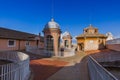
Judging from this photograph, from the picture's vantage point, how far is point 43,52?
22234mm

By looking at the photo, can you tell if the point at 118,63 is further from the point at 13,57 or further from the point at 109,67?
the point at 13,57

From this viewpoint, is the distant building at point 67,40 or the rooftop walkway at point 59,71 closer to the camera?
the rooftop walkway at point 59,71

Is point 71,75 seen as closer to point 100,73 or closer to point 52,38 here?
point 100,73

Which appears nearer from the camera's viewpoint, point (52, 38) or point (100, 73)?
point (100, 73)

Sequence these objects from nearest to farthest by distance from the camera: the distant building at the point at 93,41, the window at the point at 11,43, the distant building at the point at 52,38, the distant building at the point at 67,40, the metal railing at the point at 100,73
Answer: the metal railing at the point at 100,73 → the distant building at the point at 52,38 → the window at the point at 11,43 → the distant building at the point at 93,41 → the distant building at the point at 67,40

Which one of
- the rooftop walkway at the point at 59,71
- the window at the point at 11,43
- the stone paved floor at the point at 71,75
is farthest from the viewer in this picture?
the window at the point at 11,43

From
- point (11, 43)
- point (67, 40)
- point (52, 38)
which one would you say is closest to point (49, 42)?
point (52, 38)

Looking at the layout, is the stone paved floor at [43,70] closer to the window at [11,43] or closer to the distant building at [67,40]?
the window at [11,43]

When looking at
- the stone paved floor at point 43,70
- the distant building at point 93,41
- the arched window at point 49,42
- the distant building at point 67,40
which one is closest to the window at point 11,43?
the arched window at point 49,42

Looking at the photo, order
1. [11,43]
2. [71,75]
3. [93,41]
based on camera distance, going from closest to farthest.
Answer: [71,75] < [11,43] < [93,41]

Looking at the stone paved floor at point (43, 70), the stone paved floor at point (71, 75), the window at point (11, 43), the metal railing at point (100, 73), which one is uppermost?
the window at point (11, 43)

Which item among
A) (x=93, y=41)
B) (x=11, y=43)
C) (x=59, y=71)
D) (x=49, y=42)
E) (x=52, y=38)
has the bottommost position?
(x=59, y=71)

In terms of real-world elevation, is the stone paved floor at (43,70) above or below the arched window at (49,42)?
below

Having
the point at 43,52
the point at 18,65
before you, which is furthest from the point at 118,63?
the point at 18,65
